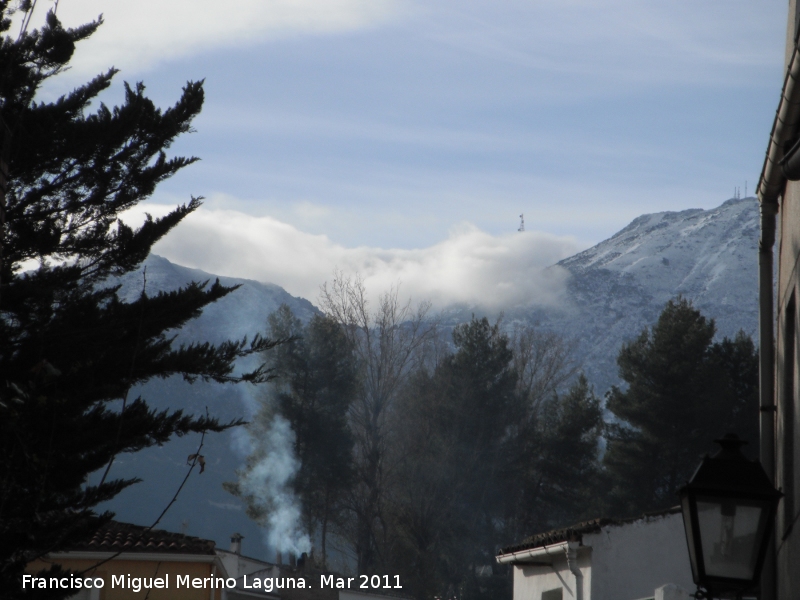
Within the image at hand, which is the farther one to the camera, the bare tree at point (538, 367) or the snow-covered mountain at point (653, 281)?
the snow-covered mountain at point (653, 281)

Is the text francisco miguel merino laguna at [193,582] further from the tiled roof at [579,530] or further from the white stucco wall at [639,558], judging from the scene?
the white stucco wall at [639,558]

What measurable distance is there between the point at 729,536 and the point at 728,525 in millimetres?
54

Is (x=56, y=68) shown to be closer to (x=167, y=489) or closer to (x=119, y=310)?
(x=119, y=310)

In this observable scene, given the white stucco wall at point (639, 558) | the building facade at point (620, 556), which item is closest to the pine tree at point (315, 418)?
the building facade at point (620, 556)

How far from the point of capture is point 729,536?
430 cm

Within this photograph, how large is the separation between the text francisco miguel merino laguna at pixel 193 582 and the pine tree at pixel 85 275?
37 cm

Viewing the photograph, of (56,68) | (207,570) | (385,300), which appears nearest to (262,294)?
(385,300)

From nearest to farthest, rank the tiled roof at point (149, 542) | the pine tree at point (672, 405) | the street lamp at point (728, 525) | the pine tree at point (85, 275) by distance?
the street lamp at point (728, 525) < the pine tree at point (85, 275) < the tiled roof at point (149, 542) < the pine tree at point (672, 405)

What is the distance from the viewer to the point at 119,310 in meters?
9.77

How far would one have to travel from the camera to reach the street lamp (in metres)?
4.24

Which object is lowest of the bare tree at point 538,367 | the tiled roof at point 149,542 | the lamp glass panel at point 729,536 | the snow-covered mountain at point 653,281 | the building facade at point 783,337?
the tiled roof at point 149,542

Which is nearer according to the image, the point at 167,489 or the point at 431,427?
the point at 431,427

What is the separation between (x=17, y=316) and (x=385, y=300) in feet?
108

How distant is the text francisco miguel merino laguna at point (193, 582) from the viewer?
7.82 meters
